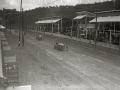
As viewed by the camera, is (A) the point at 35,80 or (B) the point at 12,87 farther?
(A) the point at 35,80

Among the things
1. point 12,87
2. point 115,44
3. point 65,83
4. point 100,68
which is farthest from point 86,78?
point 115,44

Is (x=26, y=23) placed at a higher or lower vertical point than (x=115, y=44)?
higher

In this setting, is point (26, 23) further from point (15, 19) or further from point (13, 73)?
point (13, 73)

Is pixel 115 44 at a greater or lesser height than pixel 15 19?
lesser

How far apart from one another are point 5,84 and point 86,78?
5.39 meters

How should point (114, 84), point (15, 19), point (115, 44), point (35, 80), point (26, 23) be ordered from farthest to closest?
point (15, 19), point (26, 23), point (115, 44), point (35, 80), point (114, 84)

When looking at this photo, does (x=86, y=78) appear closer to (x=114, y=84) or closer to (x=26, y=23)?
(x=114, y=84)

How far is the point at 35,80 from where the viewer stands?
1245 cm

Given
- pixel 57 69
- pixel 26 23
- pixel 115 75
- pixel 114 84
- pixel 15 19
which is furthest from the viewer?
pixel 15 19

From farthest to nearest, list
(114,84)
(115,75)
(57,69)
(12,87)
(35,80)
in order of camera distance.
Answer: (57,69) → (115,75) → (35,80) → (114,84) → (12,87)

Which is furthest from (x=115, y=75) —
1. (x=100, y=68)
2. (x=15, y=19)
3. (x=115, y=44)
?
(x=15, y=19)

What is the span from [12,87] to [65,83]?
3.20 metres

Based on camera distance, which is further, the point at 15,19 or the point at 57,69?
the point at 15,19

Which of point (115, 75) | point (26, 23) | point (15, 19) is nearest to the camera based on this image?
point (115, 75)
